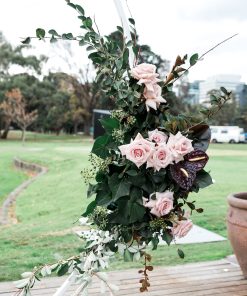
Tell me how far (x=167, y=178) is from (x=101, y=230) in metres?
0.33

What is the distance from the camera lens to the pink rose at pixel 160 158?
143 cm

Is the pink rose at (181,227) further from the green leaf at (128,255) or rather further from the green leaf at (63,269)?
the green leaf at (63,269)

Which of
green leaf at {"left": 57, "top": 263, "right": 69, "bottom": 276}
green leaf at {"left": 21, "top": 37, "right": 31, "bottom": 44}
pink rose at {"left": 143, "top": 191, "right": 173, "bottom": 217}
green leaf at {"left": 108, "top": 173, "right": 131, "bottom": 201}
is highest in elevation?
green leaf at {"left": 21, "top": 37, "right": 31, "bottom": 44}

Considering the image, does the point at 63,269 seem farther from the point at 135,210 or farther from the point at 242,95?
the point at 242,95

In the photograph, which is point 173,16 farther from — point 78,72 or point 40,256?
point 78,72

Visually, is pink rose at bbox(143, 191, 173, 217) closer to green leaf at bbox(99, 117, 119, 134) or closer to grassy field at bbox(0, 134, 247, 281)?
green leaf at bbox(99, 117, 119, 134)

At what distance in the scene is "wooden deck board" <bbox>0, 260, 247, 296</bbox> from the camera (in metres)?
2.61

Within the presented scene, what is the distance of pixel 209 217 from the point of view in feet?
18.8

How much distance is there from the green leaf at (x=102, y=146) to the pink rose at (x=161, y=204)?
23 cm

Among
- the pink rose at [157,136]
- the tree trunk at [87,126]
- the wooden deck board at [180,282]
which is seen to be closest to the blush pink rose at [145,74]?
the pink rose at [157,136]

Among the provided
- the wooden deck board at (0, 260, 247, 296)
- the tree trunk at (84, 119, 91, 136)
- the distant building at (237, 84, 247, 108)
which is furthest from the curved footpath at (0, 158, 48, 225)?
the distant building at (237, 84, 247, 108)

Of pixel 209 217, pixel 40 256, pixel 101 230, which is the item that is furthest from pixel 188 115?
pixel 209 217

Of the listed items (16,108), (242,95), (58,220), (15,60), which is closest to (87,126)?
(16,108)

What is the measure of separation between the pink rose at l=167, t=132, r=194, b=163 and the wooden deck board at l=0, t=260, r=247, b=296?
1.39 metres
